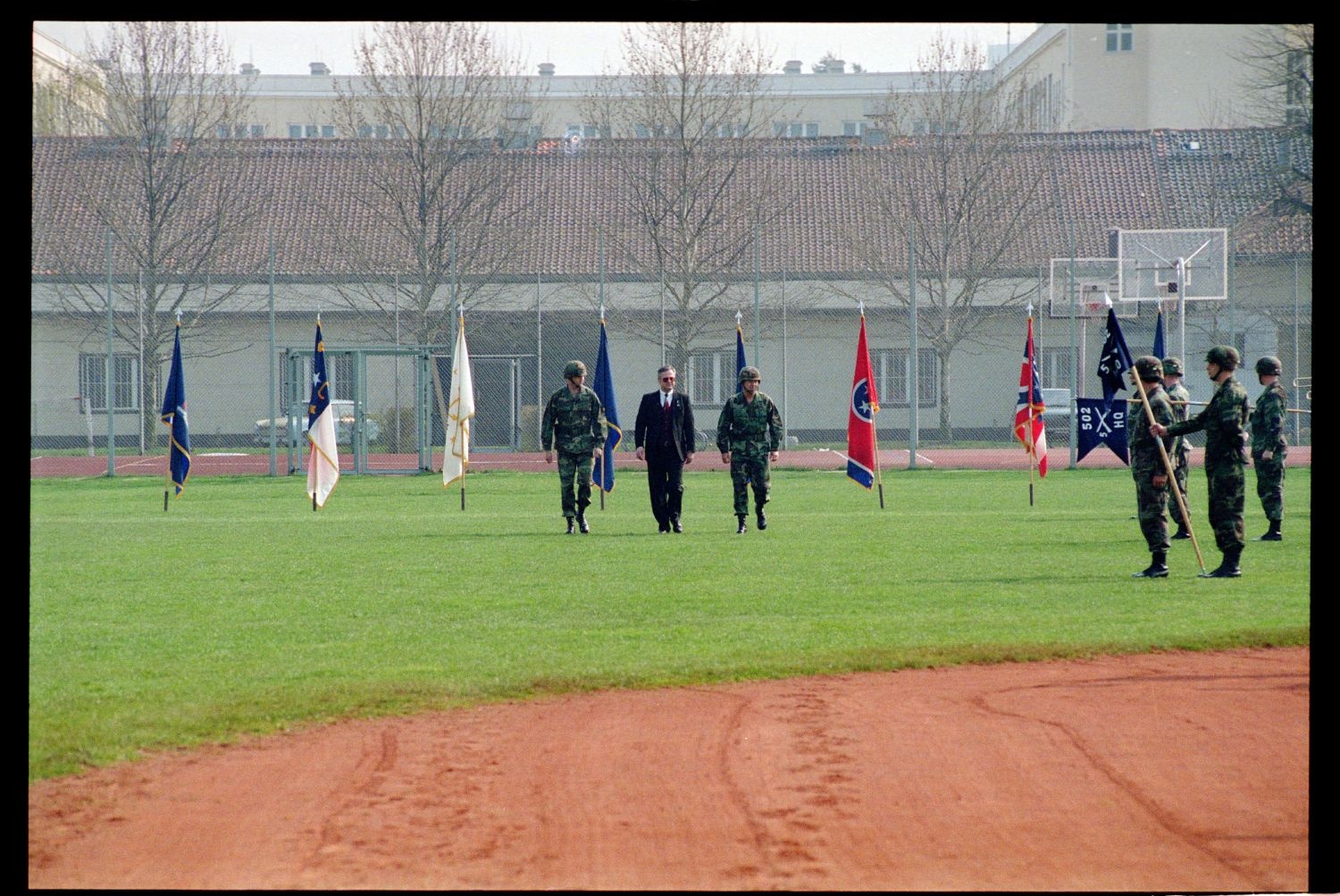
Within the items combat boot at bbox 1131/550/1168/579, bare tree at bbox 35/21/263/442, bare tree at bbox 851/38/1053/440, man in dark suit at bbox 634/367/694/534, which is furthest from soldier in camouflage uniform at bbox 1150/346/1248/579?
bare tree at bbox 35/21/263/442

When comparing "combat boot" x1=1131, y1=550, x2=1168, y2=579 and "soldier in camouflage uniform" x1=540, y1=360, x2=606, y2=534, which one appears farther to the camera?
"soldier in camouflage uniform" x1=540, y1=360, x2=606, y2=534

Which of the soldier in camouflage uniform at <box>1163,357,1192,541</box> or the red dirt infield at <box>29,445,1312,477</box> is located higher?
the soldier in camouflage uniform at <box>1163,357,1192,541</box>

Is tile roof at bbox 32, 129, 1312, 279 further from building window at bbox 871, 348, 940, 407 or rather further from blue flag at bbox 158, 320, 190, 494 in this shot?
blue flag at bbox 158, 320, 190, 494

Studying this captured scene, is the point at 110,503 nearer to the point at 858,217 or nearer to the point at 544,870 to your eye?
the point at 544,870

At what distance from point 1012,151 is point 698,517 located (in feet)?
79.9

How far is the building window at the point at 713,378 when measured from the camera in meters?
37.0

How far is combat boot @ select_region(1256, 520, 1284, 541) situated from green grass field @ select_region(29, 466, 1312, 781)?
0.37 meters

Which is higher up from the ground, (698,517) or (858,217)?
(858,217)

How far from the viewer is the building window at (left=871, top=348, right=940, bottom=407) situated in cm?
3666

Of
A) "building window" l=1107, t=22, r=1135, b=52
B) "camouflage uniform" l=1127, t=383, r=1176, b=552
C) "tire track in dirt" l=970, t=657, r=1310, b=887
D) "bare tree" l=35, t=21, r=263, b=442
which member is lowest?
"tire track in dirt" l=970, t=657, r=1310, b=887

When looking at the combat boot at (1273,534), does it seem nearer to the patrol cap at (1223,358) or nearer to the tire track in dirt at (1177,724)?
the patrol cap at (1223,358)

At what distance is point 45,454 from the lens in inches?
1283

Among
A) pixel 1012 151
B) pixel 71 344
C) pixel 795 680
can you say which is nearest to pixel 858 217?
pixel 1012 151

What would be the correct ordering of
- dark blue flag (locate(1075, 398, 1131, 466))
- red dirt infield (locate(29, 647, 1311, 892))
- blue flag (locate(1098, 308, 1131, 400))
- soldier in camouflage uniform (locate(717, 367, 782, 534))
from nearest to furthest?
red dirt infield (locate(29, 647, 1311, 892))
blue flag (locate(1098, 308, 1131, 400))
dark blue flag (locate(1075, 398, 1131, 466))
soldier in camouflage uniform (locate(717, 367, 782, 534))
